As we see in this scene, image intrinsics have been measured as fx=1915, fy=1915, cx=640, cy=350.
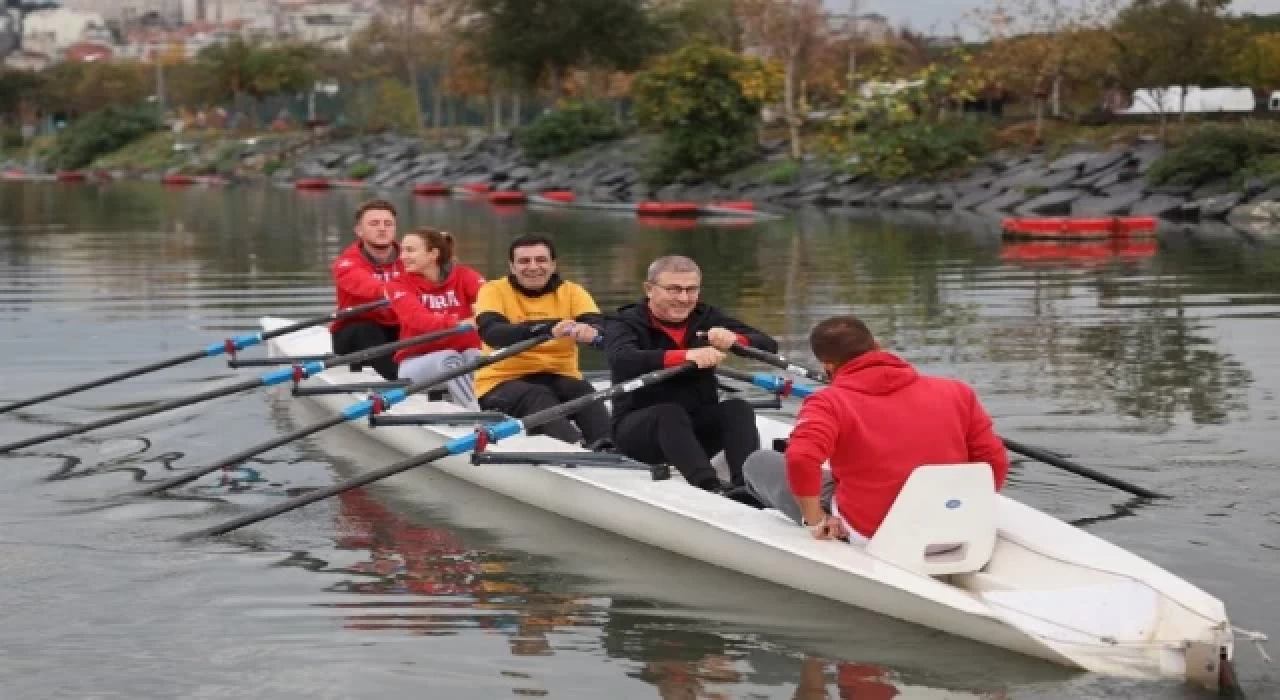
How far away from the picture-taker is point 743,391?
43.3ft

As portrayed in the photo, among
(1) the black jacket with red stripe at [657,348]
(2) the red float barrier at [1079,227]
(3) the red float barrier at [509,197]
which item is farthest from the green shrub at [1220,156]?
(1) the black jacket with red stripe at [657,348]

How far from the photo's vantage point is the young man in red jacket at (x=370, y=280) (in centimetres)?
1271

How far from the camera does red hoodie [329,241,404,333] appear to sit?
1278cm

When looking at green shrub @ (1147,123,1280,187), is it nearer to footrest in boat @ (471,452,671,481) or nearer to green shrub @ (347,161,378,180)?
footrest in boat @ (471,452,671,481)

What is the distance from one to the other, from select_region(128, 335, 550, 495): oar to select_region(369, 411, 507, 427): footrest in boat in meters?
0.08

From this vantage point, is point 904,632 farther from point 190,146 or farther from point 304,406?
point 190,146

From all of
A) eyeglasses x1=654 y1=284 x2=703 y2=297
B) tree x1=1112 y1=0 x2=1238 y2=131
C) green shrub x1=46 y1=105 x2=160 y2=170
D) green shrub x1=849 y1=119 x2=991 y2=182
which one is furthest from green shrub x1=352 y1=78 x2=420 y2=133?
eyeglasses x1=654 y1=284 x2=703 y2=297

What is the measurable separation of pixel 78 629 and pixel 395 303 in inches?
176

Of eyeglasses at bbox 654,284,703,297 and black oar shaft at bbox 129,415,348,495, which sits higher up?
eyeglasses at bbox 654,284,703,297

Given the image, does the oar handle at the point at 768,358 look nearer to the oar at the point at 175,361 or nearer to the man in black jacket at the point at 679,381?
the man in black jacket at the point at 679,381

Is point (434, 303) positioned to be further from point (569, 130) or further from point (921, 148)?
point (569, 130)

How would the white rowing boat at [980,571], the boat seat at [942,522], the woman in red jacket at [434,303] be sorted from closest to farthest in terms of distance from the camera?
the white rowing boat at [980,571] < the boat seat at [942,522] < the woman in red jacket at [434,303]

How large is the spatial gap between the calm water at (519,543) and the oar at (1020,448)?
5.5 inches

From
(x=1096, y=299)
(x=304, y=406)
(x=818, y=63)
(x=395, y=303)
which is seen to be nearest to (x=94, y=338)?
(x=304, y=406)
